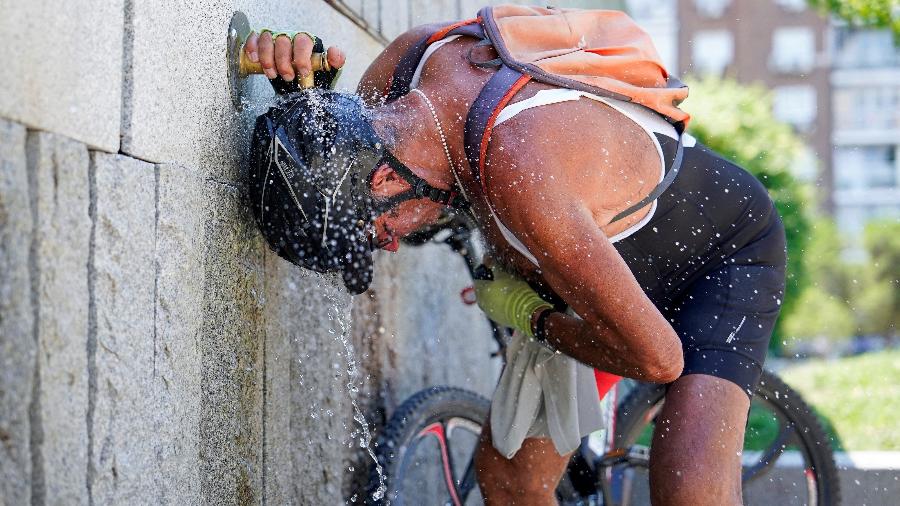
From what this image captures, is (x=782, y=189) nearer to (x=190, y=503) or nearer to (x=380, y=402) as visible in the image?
(x=380, y=402)

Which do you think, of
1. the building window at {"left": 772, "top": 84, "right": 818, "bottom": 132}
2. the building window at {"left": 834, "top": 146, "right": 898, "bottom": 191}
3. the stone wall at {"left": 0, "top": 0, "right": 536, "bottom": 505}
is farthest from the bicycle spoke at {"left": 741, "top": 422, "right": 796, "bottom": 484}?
the building window at {"left": 834, "top": 146, "right": 898, "bottom": 191}

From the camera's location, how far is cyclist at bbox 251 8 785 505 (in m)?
2.36

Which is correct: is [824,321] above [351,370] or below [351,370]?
below

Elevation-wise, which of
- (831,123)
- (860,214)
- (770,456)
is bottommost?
(860,214)

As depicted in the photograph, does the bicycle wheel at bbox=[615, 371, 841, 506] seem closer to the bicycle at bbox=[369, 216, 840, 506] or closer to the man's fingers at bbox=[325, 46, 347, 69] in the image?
the bicycle at bbox=[369, 216, 840, 506]

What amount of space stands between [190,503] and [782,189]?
11837 mm

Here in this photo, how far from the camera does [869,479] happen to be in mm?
4559

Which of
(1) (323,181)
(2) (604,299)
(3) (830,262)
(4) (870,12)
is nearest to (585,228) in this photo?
(2) (604,299)

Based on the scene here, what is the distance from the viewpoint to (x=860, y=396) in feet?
26.1

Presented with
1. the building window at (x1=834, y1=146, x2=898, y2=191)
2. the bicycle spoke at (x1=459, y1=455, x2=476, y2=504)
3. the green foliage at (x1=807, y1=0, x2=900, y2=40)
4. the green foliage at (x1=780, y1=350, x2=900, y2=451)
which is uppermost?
the green foliage at (x1=807, y1=0, x2=900, y2=40)

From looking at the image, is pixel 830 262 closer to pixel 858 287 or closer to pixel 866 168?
pixel 858 287

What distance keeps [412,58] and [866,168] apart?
176 feet

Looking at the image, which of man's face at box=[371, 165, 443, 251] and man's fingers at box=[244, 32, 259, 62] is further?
man's fingers at box=[244, 32, 259, 62]

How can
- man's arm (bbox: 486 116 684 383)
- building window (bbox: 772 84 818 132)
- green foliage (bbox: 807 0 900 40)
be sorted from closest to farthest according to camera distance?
man's arm (bbox: 486 116 684 383), green foliage (bbox: 807 0 900 40), building window (bbox: 772 84 818 132)
